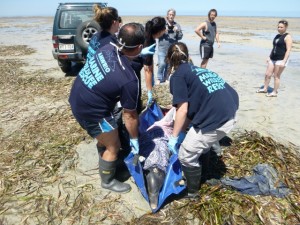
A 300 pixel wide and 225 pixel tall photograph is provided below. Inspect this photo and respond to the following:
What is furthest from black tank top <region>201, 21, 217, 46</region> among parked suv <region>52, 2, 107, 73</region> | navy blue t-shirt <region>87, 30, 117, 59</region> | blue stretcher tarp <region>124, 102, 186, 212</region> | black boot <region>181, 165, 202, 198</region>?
black boot <region>181, 165, 202, 198</region>

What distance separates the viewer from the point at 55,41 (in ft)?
28.0

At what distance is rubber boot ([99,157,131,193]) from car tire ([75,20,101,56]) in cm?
494

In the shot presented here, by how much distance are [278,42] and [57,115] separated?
18.2 ft

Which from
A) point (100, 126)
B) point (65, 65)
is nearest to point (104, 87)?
point (100, 126)

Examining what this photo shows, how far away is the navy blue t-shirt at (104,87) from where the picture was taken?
2834mm

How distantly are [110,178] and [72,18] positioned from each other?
22.3 ft

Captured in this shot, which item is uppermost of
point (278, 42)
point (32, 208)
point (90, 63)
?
point (90, 63)

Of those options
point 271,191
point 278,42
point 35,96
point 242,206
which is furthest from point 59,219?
point 278,42

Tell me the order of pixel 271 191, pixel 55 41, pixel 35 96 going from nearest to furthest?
pixel 271 191 → pixel 35 96 → pixel 55 41

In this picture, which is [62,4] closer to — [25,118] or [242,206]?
[25,118]

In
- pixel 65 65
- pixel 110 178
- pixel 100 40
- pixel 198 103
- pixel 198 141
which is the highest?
pixel 100 40

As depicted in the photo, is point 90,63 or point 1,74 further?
point 1,74

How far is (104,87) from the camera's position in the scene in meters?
2.88

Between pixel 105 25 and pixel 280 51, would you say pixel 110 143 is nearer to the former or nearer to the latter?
pixel 105 25
